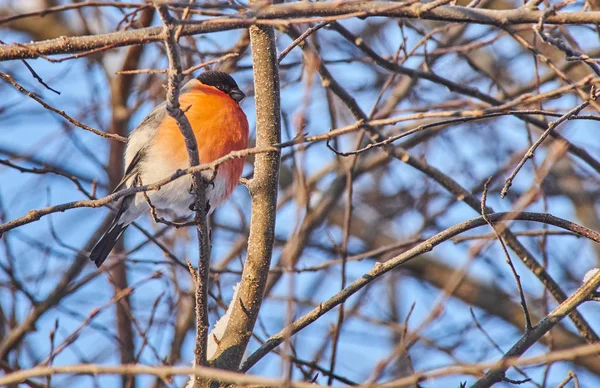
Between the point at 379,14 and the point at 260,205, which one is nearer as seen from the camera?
the point at 379,14

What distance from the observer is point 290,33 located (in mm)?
3352

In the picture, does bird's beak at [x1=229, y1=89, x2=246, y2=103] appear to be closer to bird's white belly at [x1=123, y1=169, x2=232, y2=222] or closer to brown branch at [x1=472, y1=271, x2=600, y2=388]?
bird's white belly at [x1=123, y1=169, x2=232, y2=222]

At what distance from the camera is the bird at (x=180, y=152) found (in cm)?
402

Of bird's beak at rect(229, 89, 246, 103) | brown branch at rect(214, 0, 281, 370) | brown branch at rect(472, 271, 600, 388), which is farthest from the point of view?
bird's beak at rect(229, 89, 246, 103)

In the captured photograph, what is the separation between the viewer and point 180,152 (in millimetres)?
4043

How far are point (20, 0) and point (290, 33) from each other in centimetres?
511

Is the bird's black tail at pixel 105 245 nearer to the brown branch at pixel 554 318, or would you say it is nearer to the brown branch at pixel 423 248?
the brown branch at pixel 423 248

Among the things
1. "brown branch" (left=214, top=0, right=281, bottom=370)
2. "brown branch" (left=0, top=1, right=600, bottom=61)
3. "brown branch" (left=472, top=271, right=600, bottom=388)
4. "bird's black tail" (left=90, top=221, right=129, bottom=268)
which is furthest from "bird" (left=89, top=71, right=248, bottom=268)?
"brown branch" (left=472, top=271, right=600, bottom=388)

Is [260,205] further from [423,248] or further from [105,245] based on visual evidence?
[105,245]

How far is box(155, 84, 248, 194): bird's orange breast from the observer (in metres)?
3.99

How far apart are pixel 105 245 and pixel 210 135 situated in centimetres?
93

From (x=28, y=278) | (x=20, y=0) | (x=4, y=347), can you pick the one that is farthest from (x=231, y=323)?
(x=20, y=0)

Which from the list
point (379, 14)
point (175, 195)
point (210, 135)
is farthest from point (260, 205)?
point (175, 195)

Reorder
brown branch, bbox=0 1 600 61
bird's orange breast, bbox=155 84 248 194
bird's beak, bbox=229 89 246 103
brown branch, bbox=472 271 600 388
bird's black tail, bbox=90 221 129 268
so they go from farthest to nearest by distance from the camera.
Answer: bird's beak, bbox=229 89 246 103, bird's black tail, bbox=90 221 129 268, bird's orange breast, bbox=155 84 248 194, brown branch, bbox=472 271 600 388, brown branch, bbox=0 1 600 61
